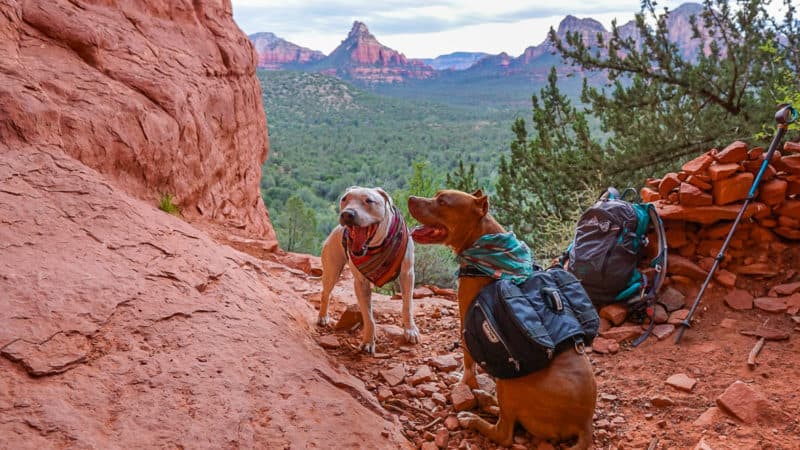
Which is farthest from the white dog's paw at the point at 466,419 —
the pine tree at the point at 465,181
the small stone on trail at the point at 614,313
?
the pine tree at the point at 465,181

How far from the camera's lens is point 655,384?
3.50 metres

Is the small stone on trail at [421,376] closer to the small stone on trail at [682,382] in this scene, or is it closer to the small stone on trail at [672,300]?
the small stone on trail at [682,382]

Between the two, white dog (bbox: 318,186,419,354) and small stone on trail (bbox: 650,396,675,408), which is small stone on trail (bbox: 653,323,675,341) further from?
white dog (bbox: 318,186,419,354)

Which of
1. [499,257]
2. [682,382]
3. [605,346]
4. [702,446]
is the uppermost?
[499,257]

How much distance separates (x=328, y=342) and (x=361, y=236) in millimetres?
871

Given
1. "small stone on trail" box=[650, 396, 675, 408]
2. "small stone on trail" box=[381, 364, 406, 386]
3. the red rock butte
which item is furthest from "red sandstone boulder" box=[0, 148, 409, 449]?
"small stone on trail" box=[650, 396, 675, 408]

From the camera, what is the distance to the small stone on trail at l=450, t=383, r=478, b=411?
3.16m

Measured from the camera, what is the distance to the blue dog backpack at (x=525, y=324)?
2.72 m

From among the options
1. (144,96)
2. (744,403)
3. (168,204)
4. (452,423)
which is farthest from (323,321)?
(144,96)

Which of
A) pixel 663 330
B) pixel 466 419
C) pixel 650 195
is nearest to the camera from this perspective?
pixel 466 419

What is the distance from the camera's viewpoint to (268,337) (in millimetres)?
2986

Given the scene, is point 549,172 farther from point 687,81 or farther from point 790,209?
point 790,209

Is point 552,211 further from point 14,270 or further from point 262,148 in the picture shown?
point 14,270

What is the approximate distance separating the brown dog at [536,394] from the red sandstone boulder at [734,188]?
256cm
